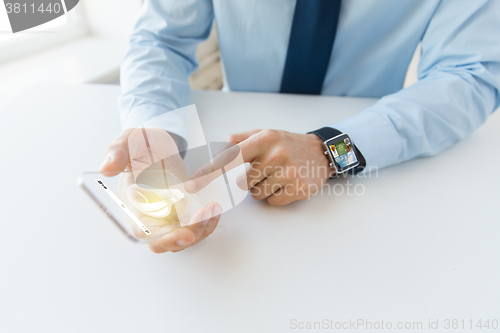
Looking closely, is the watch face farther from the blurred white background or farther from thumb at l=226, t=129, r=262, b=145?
the blurred white background

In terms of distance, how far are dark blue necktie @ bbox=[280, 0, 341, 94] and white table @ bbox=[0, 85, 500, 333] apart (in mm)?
403

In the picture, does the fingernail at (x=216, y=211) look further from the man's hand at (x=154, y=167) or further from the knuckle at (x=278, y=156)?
the knuckle at (x=278, y=156)

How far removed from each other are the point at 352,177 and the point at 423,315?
0.29 metres

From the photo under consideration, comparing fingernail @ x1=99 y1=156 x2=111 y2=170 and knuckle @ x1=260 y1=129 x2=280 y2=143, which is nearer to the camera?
fingernail @ x1=99 y1=156 x2=111 y2=170

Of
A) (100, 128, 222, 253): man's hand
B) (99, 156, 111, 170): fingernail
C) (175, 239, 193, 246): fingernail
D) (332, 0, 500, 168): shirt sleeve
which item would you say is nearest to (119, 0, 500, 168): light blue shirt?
(332, 0, 500, 168): shirt sleeve

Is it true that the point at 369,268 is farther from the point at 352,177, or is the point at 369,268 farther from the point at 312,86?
the point at 312,86

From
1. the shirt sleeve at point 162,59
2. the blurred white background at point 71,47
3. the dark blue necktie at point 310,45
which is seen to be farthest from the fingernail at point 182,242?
the blurred white background at point 71,47

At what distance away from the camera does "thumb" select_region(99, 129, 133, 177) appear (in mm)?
459

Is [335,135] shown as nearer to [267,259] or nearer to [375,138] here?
[375,138]

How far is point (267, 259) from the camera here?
470 mm

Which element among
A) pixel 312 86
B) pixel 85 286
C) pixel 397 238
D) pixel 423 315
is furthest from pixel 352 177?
pixel 85 286

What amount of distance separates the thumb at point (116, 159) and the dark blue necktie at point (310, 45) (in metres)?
0.58

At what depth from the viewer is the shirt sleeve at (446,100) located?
0.64 meters

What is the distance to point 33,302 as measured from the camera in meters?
0.42
